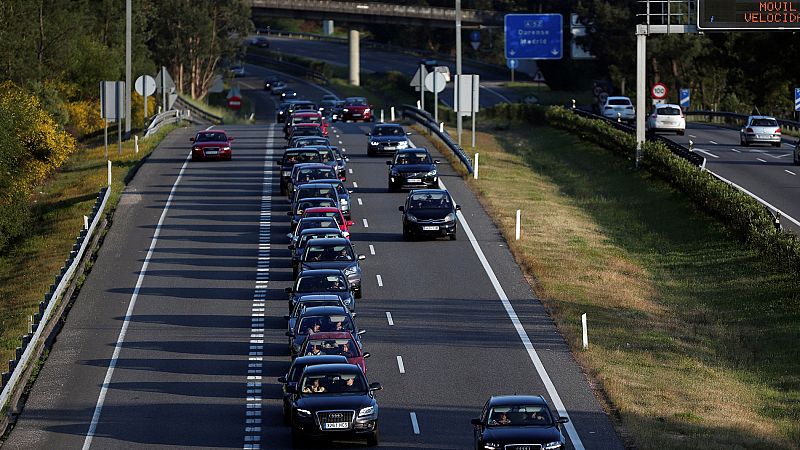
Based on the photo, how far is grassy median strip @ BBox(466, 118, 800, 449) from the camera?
28656mm

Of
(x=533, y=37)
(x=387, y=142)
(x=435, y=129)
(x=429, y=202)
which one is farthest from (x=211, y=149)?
(x=533, y=37)

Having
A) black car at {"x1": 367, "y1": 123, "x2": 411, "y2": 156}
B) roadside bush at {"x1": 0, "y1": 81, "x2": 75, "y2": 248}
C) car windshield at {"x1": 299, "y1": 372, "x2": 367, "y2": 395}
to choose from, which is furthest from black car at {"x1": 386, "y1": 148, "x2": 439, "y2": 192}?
car windshield at {"x1": 299, "y1": 372, "x2": 367, "y2": 395}

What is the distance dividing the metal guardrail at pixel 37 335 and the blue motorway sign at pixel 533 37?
177 feet

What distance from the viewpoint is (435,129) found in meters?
72.2

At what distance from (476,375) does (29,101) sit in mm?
39963

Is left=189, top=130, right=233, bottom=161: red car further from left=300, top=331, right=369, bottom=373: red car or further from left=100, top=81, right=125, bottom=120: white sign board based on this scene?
left=300, top=331, right=369, bottom=373: red car

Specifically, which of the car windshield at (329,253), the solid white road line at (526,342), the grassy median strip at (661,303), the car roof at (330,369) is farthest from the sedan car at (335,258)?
the car roof at (330,369)

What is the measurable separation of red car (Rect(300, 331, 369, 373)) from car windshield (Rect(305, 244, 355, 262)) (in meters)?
9.60

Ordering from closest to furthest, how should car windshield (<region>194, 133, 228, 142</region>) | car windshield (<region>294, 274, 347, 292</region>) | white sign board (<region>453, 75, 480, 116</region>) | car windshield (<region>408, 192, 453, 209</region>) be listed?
car windshield (<region>294, 274, 347, 292</region>) → car windshield (<region>408, 192, 453, 209</region>) → white sign board (<region>453, 75, 480, 116</region>) → car windshield (<region>194, 133, 228, 142</region>)

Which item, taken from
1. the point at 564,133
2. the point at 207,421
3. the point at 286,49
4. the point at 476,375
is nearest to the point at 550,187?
the point at 564,133

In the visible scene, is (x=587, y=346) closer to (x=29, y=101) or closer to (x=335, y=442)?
(x=335, y=442)

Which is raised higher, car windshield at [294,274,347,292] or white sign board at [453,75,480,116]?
white sign board at [453,75,480,116]

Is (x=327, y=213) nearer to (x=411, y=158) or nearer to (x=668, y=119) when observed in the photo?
(x=411, y=158)

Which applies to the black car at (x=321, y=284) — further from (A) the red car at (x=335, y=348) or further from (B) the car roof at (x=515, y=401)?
(B) the car roof at (x=515, y=401)
